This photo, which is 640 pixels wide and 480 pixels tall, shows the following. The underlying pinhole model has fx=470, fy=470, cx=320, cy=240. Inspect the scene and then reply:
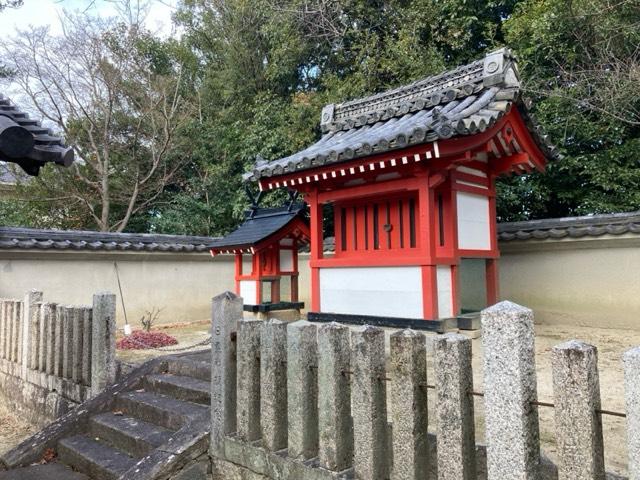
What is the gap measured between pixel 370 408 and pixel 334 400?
265 mm

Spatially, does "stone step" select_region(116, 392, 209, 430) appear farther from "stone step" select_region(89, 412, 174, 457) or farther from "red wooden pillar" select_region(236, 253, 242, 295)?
"red wooden pillar" select_region(236, 253, 242, 295)

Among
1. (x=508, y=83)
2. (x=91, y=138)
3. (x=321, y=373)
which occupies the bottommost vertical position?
(x=321, y=373)

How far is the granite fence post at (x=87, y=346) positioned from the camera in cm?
526

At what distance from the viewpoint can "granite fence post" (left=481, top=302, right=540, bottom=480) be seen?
6.31 feet

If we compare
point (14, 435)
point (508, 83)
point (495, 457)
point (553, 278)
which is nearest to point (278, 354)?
point (495, 457)

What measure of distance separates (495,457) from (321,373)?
3.52 ft

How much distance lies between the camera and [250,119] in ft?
50.9

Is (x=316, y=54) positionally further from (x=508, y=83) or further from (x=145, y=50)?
(x=508, y=83)

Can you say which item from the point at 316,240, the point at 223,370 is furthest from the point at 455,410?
the point at 316,240

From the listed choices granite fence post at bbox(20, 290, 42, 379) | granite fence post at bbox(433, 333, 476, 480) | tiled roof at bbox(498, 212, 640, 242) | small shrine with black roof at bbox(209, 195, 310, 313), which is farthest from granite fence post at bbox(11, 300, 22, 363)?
tiled roof at bbox(498, 212, 640, 242)

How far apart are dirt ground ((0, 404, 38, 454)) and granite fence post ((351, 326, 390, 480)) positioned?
460 cm

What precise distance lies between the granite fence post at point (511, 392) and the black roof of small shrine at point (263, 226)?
21.1ft

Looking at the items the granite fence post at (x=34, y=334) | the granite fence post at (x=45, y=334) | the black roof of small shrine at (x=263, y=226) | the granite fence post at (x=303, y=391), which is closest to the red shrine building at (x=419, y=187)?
the black roof of small shrine at (x=263, y=226)

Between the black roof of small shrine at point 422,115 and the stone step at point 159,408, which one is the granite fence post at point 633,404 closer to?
the stone step at point 159,408
